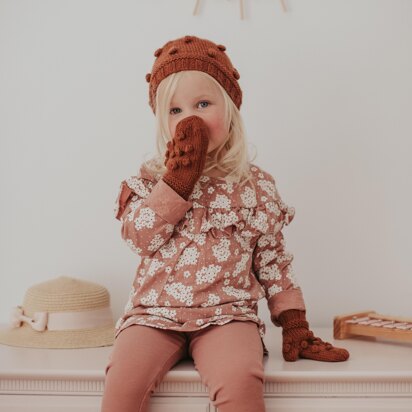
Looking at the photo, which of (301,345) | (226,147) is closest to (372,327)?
(301,345)

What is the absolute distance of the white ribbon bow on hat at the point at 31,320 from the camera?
134cm

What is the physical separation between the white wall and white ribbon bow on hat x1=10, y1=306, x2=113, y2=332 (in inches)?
9.3

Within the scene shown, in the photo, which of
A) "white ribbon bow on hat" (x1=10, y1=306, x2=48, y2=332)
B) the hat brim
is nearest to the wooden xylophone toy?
the hat brim

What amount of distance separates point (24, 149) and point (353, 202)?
875mm

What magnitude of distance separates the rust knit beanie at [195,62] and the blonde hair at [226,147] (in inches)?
0.6

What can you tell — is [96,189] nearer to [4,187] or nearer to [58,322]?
[4,187]

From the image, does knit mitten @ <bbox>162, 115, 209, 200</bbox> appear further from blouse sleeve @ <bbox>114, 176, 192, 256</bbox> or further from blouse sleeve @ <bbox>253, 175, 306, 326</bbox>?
blouse sleeve @ <bbox>253, 175, 306, 326</bbox>

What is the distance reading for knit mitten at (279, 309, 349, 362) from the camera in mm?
1127

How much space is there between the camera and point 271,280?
123 centimetres

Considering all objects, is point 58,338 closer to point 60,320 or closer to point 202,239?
point 60,320

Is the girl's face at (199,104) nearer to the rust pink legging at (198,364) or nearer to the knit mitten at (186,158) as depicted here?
the knit mitten at (186,158)

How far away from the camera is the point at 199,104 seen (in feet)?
3.83

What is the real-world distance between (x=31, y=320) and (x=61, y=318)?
0.07 meters

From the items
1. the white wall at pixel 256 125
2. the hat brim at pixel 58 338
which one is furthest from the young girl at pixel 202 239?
the white wall at pixel 256 125
